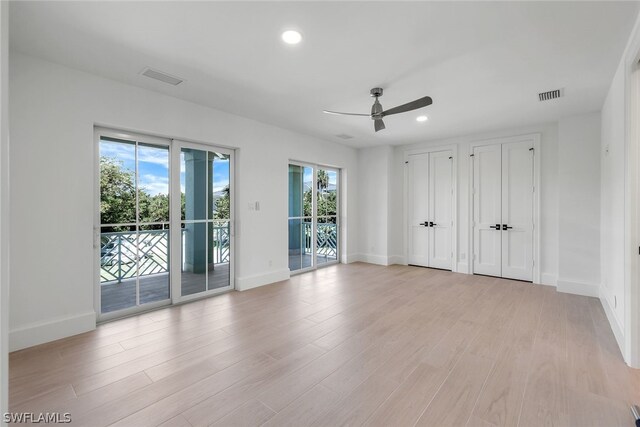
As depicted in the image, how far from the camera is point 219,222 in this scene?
4.38 m

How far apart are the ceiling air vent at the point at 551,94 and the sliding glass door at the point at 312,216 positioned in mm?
3784

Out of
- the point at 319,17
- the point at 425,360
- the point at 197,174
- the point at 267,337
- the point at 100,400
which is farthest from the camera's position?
the point at 197,174

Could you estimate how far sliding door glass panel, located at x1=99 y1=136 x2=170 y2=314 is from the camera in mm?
3332

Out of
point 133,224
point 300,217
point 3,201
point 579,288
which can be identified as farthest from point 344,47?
point 579,288

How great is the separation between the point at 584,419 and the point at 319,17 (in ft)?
10.5

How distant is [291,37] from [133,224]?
2.79 m

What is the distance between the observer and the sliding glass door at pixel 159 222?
335 centimetres

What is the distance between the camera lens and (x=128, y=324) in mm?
3195

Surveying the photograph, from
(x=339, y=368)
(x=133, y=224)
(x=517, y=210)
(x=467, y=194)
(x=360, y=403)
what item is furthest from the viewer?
(x=467, y=194)

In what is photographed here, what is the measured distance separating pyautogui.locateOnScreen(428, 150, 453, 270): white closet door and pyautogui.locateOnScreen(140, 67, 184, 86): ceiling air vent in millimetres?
4900

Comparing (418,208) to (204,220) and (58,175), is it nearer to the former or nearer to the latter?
(204,220)

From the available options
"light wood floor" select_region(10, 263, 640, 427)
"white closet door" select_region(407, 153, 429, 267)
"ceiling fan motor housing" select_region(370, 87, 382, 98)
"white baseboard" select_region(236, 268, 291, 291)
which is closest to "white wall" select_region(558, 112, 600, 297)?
"light wood floor" select_region(10, 263, 640, 427)

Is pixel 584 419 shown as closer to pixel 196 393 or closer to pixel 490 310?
pixel 490 310

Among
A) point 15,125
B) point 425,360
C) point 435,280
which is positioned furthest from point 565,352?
point 15,125
